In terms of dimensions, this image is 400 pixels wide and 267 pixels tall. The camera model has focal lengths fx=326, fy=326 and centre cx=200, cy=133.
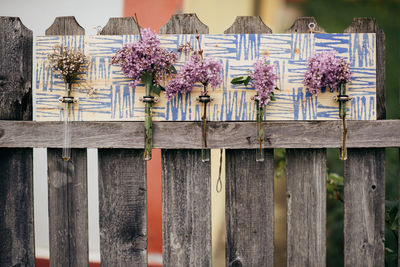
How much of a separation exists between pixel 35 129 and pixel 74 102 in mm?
211

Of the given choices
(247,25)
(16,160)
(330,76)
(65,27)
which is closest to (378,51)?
(330,76)

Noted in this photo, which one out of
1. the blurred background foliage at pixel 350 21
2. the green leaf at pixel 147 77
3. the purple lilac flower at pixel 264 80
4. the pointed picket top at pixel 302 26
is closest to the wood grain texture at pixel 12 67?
the green leaf at pixel 147 77

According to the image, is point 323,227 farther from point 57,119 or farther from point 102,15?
point 102,15

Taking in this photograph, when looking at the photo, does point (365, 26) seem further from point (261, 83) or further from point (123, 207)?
point (123, 207)

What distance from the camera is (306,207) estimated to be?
1461 millimetres

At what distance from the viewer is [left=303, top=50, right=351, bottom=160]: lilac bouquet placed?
133cm

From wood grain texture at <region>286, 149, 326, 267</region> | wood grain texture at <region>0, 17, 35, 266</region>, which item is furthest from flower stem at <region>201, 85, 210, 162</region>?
wood grain texture at <region>0, 17, 35, 266</region>

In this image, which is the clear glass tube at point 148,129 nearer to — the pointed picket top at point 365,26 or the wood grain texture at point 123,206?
the wood grain texture at point 123,206

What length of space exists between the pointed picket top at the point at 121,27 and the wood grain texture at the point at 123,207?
1 cm

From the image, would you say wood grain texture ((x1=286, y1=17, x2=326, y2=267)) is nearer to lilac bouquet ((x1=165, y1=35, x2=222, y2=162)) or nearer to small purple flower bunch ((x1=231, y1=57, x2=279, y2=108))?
small purple flower bunch ((x1=231, y1=57, x2=279, y2=108))

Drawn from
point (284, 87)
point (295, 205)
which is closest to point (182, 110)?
point (284, 87)

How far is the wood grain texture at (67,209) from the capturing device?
1492 millimetres

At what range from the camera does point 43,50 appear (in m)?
1.46

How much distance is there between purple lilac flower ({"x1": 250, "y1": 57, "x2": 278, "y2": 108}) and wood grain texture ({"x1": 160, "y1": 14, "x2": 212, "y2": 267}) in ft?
1.21
